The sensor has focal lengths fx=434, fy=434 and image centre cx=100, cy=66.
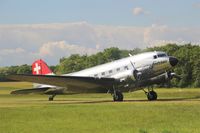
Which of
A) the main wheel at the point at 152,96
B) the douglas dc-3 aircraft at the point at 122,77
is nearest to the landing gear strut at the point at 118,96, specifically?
the douglas dc-3 aircraft at the point at 122,77

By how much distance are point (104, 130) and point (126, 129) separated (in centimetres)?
95

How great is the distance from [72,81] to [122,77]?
4692 mm

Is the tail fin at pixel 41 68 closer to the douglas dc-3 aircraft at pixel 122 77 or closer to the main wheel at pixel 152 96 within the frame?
the douglas dc-3 aircraft at pixel 122 77

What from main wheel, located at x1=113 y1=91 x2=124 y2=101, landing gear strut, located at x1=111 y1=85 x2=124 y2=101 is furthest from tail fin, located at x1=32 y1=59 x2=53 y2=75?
main wheel, located at x1=113 y1=91 x2=124 y2=101

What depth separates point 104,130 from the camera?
18.3 meters

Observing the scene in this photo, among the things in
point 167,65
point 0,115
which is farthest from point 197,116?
point 167,65

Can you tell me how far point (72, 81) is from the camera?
133ft

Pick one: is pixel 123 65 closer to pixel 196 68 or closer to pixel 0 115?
pixel 0 115

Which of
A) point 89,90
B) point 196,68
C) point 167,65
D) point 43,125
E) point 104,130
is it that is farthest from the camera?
point 196,68

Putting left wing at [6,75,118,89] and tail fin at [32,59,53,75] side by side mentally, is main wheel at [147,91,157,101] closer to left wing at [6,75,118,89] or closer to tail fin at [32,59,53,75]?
left wing at [6,75,118,89]

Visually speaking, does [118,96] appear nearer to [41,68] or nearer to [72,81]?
[72,81]

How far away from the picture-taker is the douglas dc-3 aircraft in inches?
1540

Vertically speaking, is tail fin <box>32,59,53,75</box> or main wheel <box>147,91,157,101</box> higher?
tail fin <box>32,59,53,75</box>

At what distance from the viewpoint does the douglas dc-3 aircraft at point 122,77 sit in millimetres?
39125
